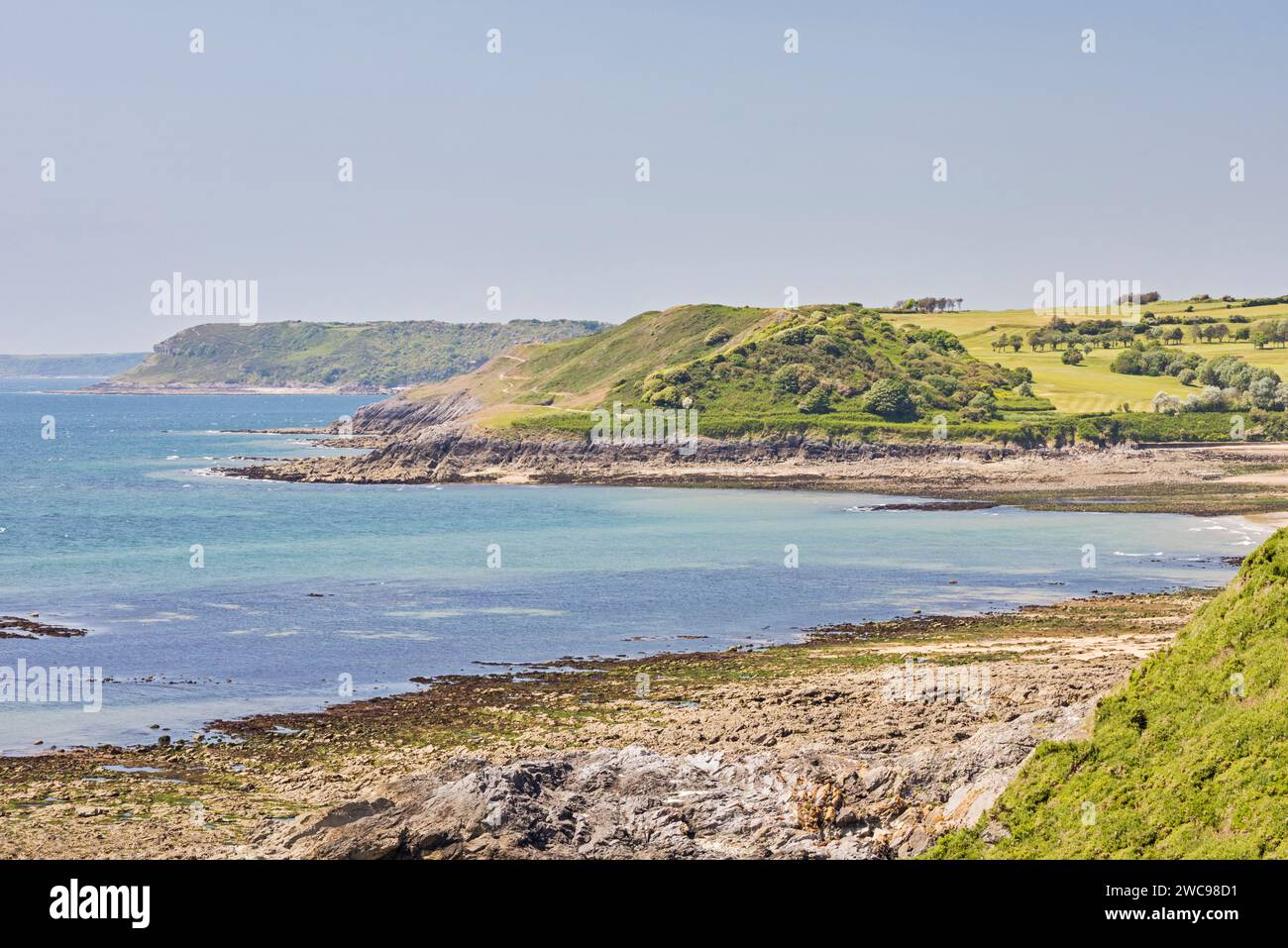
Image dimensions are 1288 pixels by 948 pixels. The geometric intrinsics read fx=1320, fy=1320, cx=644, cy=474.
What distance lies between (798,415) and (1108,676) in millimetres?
109590

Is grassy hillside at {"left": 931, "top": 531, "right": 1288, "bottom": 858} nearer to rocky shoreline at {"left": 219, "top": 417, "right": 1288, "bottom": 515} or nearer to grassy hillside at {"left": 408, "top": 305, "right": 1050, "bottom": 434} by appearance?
rocky shoreline at {"left": 219, "top": 417, "right": 1288, "bottom": 515}

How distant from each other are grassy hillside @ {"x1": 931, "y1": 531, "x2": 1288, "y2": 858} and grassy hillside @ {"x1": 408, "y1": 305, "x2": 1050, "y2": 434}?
118960mm

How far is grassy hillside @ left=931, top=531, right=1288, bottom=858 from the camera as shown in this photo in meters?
17.2

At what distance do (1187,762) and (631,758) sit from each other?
11.2 metres

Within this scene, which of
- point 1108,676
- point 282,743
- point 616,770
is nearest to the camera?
point 616,770

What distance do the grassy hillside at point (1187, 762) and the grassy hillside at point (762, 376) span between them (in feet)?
390

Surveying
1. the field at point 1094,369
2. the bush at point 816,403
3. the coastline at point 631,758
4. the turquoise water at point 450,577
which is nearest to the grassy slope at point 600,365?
the bush at point 816,403

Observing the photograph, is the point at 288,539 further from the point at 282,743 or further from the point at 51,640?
the point at 282,743

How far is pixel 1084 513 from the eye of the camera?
93.1m

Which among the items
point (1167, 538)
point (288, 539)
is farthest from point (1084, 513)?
point (288, 539)

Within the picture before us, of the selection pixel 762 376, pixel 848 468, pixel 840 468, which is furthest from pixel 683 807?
pixel 762 376

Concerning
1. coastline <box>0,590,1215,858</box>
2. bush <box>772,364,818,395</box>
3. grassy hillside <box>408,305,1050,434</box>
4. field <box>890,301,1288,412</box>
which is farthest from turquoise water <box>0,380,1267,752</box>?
field <box>890,301,1288,412</box>
